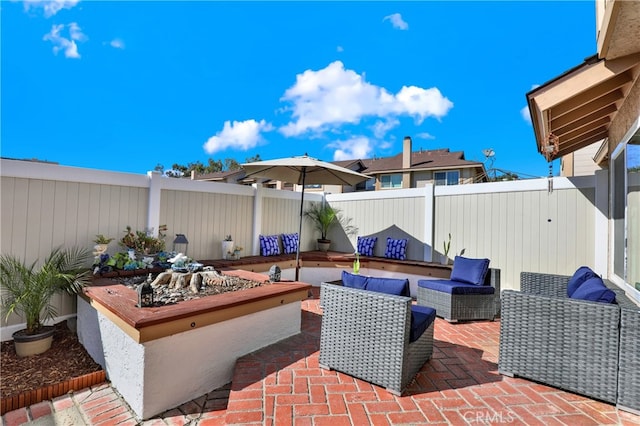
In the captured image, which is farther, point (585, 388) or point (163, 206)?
point (163, 206)

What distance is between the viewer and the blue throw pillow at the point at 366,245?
8023mm

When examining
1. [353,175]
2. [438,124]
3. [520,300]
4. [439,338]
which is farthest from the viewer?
[438,124]

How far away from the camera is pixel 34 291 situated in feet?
12.0

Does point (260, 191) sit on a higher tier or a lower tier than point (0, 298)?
higher

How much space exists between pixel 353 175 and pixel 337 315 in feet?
12.6

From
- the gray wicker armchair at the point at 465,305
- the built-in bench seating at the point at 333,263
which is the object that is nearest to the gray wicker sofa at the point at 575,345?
the gray wicker armchair at the point at 465,305

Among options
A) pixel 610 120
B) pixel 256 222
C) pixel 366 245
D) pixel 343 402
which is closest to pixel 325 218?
pixel 366 245

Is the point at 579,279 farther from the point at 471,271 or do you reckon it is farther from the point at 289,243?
the point at 289,243

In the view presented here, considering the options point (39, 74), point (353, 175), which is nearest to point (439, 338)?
point (353, 175)

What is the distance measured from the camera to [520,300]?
2.91m

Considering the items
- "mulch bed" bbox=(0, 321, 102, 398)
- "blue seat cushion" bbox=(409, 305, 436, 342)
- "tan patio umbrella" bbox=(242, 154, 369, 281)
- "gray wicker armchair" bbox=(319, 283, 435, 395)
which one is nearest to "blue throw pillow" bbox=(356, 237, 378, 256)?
"tan patio umbrella" bbox=(242, 154, 369, 281)

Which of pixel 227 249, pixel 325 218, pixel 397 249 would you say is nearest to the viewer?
pixel 227 249

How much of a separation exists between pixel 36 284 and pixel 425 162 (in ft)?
74.0

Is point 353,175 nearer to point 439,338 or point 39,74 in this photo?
point 439,338
